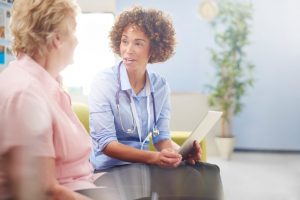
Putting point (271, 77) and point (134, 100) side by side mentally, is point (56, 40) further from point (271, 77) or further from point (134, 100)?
point (271, 77)

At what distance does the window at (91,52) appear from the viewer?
973mm

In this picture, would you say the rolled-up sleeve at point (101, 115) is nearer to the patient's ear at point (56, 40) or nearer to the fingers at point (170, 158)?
the fingers at point (170, 158)

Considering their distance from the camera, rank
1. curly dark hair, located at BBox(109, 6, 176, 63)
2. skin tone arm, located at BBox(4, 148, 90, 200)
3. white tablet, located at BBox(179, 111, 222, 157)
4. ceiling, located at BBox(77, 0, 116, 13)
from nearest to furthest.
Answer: skin tone arm, located at BBox(4, 148, 90, 200)
white tablet, located at BBox(179, 111, 222, 157)
curly dark hair, located at BBox(109, 6, 176, 63)
ceiling, located at BBox(77, 0, 116, 13)

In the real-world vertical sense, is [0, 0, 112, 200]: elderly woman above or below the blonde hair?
below

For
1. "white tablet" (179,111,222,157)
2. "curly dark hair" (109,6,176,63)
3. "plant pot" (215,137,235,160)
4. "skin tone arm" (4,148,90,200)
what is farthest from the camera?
"plant pot" (215,137,235,160)

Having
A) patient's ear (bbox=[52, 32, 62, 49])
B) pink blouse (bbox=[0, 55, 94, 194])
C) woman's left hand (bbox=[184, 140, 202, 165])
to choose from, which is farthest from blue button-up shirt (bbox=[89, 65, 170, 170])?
patient's ear (bbox=[52, 32, 62, 49])

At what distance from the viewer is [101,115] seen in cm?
84

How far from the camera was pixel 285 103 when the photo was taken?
7.72 feet

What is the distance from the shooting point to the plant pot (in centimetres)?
189

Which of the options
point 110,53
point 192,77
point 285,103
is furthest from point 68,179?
point 285,103

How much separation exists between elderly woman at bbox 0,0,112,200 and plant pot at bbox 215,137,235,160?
4.33ft

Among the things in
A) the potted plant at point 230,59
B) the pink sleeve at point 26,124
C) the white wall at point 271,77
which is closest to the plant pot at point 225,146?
the potted plant at point 230,59

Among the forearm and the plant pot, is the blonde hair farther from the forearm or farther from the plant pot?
the plant pot

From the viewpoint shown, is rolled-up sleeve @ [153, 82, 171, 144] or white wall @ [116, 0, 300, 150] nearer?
rolled-up sleeve @ [153, 82, 171, 144]
